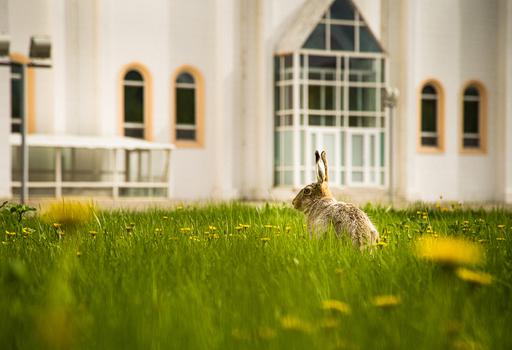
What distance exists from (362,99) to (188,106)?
706cm

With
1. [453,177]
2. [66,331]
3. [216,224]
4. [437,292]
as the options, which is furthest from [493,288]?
[453,177]

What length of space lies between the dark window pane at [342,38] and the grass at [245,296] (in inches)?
1108

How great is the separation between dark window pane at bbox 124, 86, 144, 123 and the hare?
25.9 meters

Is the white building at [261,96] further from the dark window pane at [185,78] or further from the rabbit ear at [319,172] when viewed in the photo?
the rabbit ear at [319,172]

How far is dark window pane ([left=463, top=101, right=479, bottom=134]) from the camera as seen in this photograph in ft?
125

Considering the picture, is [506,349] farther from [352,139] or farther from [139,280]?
[352,139]

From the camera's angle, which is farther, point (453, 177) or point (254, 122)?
point (453, 177)

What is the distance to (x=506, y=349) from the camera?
3.22m

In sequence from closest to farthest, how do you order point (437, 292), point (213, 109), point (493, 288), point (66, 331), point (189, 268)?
point (66, 331), point (437, 292), point (493, 288), point (189, 268), point (213, 109)

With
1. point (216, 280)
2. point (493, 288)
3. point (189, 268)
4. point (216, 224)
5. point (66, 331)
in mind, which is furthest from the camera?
point (216, 224)

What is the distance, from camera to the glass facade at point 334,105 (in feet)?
111

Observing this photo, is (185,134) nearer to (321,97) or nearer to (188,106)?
(188,106)

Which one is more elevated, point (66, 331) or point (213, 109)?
point (213, 109)

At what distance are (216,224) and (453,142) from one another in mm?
30399
